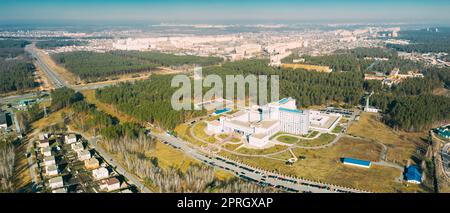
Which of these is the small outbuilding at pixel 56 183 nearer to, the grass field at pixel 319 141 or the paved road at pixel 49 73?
the grass field at pixel 319 141

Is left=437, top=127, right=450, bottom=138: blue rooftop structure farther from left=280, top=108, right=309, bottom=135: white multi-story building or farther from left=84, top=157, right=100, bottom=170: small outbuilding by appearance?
left=84, top=157, right=100, bottom=170: small outbuilding

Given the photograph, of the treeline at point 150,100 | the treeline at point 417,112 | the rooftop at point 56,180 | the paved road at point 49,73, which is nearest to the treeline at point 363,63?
the treeline at point 417,112

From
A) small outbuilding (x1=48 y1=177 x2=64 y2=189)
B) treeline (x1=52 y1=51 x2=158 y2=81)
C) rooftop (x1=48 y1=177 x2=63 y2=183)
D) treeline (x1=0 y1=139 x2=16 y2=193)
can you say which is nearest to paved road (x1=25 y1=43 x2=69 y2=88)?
treeline (x1=52 y1=51 x2=158 y2=81)

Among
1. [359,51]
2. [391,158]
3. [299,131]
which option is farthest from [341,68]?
[391,158]

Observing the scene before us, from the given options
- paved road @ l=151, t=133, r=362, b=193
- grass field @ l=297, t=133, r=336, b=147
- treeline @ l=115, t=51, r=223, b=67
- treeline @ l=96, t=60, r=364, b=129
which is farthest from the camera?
treeline @ l=115, t=51, r=223, b=67

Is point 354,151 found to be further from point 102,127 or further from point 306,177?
point 102,127

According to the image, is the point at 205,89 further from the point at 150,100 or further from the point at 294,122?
the point at 294,122
